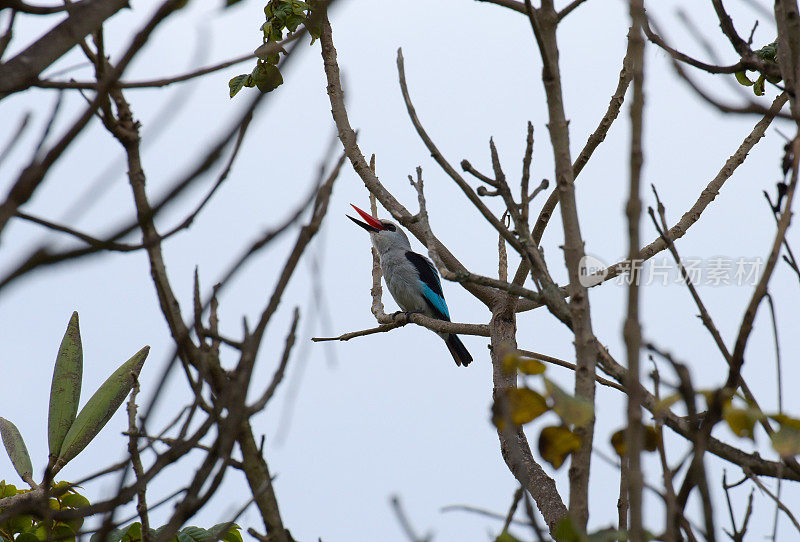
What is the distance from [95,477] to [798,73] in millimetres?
1571

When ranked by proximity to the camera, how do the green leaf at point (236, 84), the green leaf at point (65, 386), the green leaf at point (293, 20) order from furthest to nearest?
the green leaf at point (236, 84), the green leaf at point (293, 20), the green leaf at point (65, 386)

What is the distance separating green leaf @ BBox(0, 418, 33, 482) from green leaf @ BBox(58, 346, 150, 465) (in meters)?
0.27

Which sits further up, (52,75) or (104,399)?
(52,75)

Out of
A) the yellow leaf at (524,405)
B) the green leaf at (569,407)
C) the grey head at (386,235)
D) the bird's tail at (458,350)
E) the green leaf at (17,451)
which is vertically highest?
the grey head at (386,235)

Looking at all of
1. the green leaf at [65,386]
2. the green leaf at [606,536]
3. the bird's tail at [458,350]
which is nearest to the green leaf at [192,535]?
the green leaf at [65,386]

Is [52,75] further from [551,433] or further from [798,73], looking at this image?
[798,73]

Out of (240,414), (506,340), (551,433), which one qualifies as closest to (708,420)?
(551,433)

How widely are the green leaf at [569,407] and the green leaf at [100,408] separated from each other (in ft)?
4.80

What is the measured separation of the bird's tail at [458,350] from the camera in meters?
7.56

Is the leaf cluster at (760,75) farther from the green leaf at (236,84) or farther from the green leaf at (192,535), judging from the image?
the green leaf at (192,535)

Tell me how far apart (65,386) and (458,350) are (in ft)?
18.1

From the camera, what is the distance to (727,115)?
75.9 inches

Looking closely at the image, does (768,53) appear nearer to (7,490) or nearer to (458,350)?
(7,490)

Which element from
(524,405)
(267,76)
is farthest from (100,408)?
(524,405)
